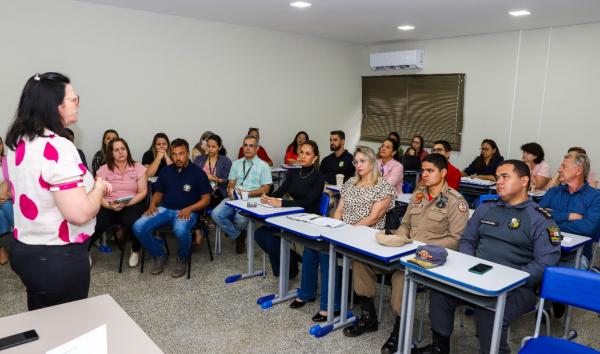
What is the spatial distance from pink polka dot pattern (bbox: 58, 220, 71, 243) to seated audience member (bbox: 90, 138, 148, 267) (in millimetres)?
2696

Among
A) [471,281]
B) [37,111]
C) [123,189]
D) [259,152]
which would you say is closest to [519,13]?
[259,152]

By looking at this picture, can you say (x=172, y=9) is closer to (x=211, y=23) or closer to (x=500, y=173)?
(x=211, y=23)

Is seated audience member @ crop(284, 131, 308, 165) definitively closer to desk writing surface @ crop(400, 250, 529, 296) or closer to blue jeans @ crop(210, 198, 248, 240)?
blue jeans @ crop(210, 198, 248, 240)

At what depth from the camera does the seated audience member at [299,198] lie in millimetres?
3891

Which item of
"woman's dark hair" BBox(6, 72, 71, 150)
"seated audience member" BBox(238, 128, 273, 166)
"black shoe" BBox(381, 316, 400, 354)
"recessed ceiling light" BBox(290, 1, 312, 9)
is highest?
"recessed ceiling light" BBox(290, 1, 312, 9)

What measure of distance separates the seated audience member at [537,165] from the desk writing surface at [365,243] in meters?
3.74

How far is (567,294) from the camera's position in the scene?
81.0 inches

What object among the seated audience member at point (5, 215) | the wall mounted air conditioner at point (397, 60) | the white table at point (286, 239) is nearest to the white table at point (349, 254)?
the white table at point (286, 239)

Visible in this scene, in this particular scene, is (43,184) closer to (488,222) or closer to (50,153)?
(50,153)

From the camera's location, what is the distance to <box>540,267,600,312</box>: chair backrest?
197 cm

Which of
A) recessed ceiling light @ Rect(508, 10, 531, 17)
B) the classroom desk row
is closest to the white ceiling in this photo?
recessed ceiling light @ Rect(508, 10, 531, 17)

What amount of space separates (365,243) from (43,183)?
188 cm

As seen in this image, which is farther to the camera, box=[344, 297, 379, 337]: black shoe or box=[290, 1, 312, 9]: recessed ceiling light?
box=[290, 1, 312, 9]: recessed ceiling light

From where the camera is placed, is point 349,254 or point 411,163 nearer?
point 349,254
